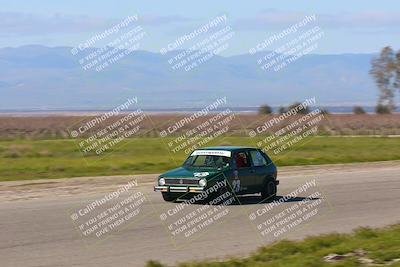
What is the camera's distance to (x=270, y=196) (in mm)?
21328

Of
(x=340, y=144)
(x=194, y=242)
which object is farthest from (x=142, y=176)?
(x=340, y=144)

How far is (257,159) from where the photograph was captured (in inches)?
838

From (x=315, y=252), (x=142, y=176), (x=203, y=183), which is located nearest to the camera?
(x=315, y=252)

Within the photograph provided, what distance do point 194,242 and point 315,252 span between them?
2946 mm

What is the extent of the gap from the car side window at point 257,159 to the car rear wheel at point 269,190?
0.50 metres

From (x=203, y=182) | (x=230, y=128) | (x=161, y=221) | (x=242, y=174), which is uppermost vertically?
(x=203, y=182)

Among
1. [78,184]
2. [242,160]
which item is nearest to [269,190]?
[242,160]

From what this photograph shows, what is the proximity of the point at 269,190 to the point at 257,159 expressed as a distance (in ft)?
2.75

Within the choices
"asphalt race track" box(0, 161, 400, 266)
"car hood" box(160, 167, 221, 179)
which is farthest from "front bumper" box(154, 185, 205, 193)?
"asphalt race track" box(0, 161, 400, 266)

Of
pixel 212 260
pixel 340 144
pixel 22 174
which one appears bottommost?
pixel 340 144

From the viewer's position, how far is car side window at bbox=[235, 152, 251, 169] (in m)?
20.5

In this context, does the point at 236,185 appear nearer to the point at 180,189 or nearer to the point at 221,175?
the point at 221,175

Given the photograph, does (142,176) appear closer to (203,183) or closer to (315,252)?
(203,183)

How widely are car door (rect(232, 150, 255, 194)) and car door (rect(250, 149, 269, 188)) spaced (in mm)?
155
